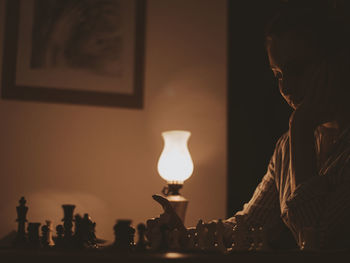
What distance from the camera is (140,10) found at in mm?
2600

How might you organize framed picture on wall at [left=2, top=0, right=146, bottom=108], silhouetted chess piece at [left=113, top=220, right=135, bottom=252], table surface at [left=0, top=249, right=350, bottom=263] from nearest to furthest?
table surface at [left=0, top=249, right=350, bottom=263]
silhouetted chess piece at [left=113, top=220, right=135, bottom=252]
framed picture on wall at [left=2, top=0, right=146, bottom=108]

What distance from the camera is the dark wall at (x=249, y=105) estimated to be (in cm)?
260

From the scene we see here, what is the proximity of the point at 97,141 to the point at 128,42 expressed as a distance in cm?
59

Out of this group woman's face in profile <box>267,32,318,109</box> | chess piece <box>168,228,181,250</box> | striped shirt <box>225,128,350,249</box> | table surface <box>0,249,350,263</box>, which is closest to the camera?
table surface <box>0,249,350,263</box>

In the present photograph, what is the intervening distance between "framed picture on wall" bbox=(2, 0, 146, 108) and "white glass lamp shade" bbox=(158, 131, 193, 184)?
49 cm

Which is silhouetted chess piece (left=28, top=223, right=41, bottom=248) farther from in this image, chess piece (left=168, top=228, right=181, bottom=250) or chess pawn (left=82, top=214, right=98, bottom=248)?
chess piece (left=168, top=228, right=181, bottom=250)

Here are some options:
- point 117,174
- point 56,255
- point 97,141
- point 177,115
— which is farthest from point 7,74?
point 56,255

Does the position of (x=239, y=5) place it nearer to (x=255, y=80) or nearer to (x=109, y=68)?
(x=255, y=80)

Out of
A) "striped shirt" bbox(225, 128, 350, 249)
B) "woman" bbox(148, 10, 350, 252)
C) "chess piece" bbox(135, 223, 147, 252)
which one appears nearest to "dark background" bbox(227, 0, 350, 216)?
"woman" bbox(148, 10, 350, 252)

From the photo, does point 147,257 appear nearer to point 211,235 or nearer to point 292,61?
point 211,235

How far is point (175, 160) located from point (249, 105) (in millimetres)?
754

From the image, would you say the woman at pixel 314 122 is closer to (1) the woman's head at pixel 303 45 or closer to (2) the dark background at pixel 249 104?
(1) the woman's head at pixel 303 45

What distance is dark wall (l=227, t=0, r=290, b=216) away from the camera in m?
2.60

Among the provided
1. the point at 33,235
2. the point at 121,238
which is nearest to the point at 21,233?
the point at 33,235
